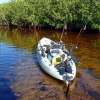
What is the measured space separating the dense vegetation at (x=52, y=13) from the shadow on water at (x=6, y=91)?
111 ft

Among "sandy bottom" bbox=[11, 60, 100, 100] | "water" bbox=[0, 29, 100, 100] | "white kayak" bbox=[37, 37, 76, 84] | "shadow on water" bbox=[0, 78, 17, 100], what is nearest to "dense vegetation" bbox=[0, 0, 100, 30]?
"water" bbox=[0, 29, 100, 100]

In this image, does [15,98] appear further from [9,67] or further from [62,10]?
[62,10]

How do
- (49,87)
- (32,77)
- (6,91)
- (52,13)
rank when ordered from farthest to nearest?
1. (52,13)
2. (32,77)
3. (49,87)
4. (6,91)

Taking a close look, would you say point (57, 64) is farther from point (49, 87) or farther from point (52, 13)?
point (52, 13)

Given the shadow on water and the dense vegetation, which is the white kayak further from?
the dense vegetation

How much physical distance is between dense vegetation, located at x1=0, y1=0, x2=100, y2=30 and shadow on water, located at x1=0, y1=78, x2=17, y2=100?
33817 millimetres

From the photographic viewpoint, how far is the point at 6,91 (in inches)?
981

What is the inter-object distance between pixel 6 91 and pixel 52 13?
1665 inches

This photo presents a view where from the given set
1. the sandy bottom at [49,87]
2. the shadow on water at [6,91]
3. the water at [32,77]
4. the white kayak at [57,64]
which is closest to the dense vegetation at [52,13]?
the water at [32,77]

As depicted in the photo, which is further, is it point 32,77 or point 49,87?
point 32,77

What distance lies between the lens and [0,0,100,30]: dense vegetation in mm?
58188

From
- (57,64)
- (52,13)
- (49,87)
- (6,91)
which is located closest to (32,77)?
(57,64)

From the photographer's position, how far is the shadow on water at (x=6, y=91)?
2361 cm

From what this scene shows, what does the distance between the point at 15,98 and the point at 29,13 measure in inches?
1919
